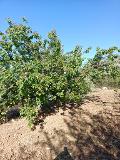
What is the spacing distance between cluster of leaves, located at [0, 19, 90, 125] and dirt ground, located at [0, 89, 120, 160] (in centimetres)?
61

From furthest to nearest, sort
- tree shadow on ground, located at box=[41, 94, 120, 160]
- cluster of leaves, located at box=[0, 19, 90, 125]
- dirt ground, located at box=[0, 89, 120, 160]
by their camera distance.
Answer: cluster of leaves, located at box=[0, 19, 90, 125] < dirt ground, located at box=[0, 89, 120, 160] < tree shadow on ground, located at box=[41, 94, 120, 160]

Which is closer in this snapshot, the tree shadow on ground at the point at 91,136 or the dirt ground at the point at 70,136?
the tree shadow on ground at the point at 91,136

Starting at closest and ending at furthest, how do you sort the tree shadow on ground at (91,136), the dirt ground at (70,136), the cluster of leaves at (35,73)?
the tree shadow on ground at (91,136) < the dirt ground at (70,136) < the cluster of leaves at (35,73)

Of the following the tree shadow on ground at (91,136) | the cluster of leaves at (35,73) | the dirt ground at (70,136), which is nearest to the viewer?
the tree shadow on ground at (91,136)

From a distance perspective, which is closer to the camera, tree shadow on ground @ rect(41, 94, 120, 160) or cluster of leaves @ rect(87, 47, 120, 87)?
tree shadow on ground @ rect(41, 94, 120, 160)

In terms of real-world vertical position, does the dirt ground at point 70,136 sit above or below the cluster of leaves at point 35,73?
below

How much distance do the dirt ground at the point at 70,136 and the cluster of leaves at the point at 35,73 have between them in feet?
1.99

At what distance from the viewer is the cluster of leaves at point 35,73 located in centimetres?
1146

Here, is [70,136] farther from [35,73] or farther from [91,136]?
[35,73]

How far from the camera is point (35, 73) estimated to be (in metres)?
11.1

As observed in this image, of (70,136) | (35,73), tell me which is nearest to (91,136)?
(70,136)

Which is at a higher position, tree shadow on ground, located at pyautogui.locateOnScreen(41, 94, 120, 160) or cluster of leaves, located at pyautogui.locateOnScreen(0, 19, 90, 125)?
cluster of leaves, located at pyautogui.locateOnScreen(0, 19, 90, 125)

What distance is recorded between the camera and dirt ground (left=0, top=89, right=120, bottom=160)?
9.90m

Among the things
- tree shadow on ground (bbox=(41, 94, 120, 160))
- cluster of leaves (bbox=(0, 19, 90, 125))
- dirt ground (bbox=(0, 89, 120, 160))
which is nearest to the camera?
tree shadow on ground (bbox=(41, 94, 120, 160))
